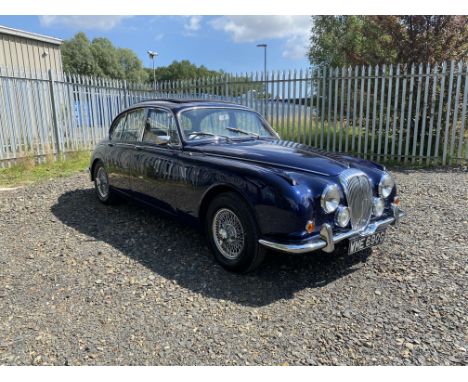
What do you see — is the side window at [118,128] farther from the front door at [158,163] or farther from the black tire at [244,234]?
the black tire at [244,234]

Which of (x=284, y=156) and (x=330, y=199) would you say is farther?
Result: (x=284, y=156)

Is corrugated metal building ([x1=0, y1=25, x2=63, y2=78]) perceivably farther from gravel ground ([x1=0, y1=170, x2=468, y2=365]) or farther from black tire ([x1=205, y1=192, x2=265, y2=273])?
black tire ([x1=205, y1=192, x2=265, y2=273])

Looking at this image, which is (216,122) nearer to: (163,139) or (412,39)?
(163,139)

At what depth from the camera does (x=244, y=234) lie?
3459 millimetres

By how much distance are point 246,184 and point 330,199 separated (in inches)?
30.6

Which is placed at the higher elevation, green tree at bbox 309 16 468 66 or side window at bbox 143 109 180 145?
green tree at bbox 309 16 468 66

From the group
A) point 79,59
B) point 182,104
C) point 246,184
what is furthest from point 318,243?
point 79,59

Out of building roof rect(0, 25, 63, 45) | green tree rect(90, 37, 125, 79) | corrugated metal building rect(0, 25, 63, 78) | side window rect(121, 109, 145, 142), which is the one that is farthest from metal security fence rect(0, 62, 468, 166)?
green tree rect(90, 37, 125, 79)

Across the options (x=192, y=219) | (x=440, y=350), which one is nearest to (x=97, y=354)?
(x=192, y=219)

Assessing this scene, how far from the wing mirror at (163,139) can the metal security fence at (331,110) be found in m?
6.35

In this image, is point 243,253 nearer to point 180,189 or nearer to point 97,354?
point 180,189

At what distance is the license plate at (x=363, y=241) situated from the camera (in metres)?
3.37

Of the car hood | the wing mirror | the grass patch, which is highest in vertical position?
the wing mirror

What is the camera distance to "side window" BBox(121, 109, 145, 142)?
5.20 m
